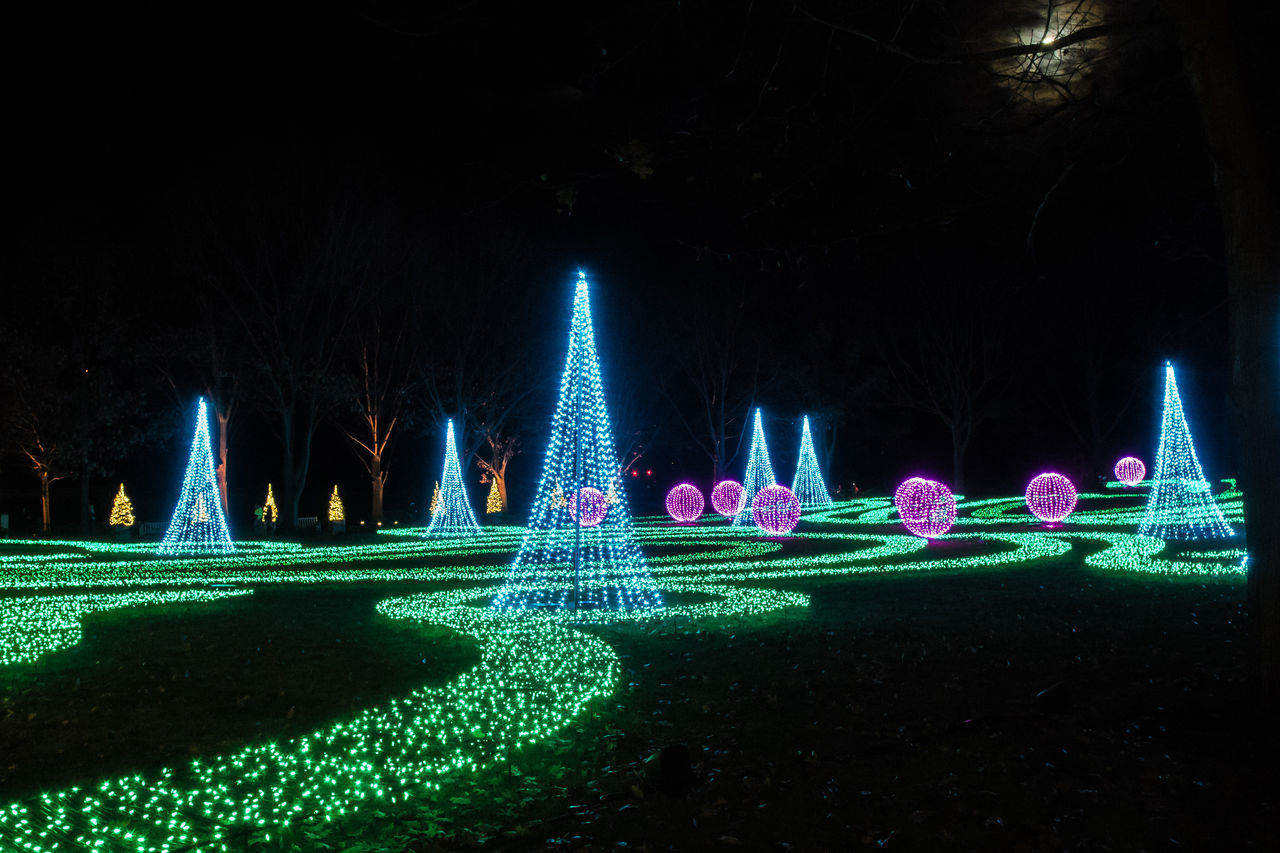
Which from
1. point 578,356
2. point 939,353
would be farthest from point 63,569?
point 939,353

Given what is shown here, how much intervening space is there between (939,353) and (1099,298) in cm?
755

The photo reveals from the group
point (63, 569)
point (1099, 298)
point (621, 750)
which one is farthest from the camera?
point (1099, 298)

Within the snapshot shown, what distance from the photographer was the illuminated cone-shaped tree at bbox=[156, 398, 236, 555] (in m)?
24.5

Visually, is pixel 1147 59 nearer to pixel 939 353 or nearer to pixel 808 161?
pixel 808 161

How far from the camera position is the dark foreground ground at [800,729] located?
471 centimetres

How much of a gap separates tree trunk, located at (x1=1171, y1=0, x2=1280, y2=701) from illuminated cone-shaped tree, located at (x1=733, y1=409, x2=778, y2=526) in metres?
26.0

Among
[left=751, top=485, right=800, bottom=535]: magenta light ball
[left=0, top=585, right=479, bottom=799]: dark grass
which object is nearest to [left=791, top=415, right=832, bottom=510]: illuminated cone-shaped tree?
[left=751, top=485, right=800, bottom=535]: magenta light ball

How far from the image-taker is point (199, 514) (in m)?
25.3

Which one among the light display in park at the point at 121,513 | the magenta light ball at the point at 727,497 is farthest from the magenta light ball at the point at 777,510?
the light display in park at the point at 121,513

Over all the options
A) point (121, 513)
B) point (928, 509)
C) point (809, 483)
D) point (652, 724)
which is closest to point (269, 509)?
point (121, 513)

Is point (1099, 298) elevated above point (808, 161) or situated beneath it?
elevated above

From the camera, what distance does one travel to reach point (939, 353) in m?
45.9

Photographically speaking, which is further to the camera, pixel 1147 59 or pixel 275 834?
pixel 1147 59

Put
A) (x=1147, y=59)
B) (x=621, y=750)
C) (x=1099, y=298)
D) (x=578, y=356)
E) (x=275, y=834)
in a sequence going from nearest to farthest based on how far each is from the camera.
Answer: (x=275, y=834), (x=621, y=750), (x=1147, y=59), (x=578, y=356), (x=1099, y=298)
